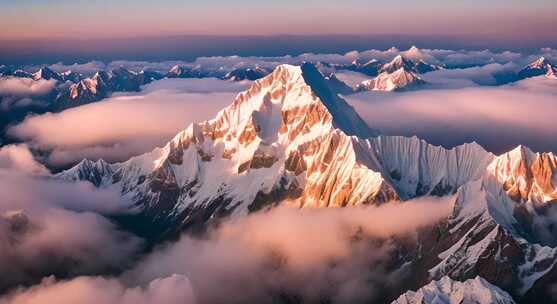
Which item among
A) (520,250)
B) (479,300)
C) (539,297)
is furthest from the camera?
(520,250)

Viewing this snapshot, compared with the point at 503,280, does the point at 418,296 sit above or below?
above

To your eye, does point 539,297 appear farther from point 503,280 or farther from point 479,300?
point 479,300

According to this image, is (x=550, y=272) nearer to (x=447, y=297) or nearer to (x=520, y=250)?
(x=520, y=250)

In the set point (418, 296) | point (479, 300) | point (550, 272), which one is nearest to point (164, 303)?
point (418, 296)

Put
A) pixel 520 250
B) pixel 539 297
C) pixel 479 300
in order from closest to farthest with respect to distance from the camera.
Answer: pixel 479 300, pixel 539 297, pixel 520 250

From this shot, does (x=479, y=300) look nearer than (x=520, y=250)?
Yes

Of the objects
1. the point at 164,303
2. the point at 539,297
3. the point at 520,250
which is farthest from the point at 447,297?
the point at 164,303
